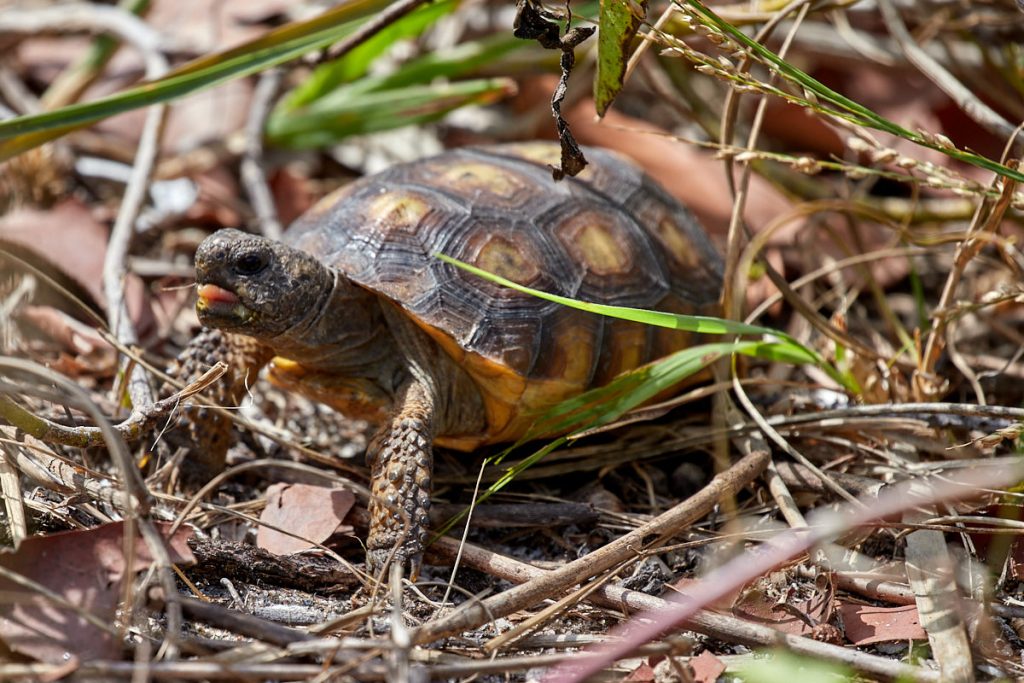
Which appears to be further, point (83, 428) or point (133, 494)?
point (83, 428)

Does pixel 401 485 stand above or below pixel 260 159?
below

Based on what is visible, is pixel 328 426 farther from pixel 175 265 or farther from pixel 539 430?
pixel 175 265

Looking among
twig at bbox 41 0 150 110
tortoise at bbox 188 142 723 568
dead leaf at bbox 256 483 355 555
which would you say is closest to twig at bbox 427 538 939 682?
tortoise at bbox 188 142 723 568

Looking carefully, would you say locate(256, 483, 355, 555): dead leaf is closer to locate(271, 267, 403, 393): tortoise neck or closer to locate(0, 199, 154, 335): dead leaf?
locate(271, 267, 403, 393): tortoise neck

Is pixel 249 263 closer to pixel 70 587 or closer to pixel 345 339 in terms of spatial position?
pixel 345 339

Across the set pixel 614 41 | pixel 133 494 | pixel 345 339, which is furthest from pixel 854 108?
pixel 133 494

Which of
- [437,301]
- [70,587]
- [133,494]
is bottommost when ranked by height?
[70,587]

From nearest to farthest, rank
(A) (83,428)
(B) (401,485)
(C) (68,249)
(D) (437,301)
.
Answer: (A) (83,428)
(B) (401,485)
(D) (437,301)
(C) (68,249)
